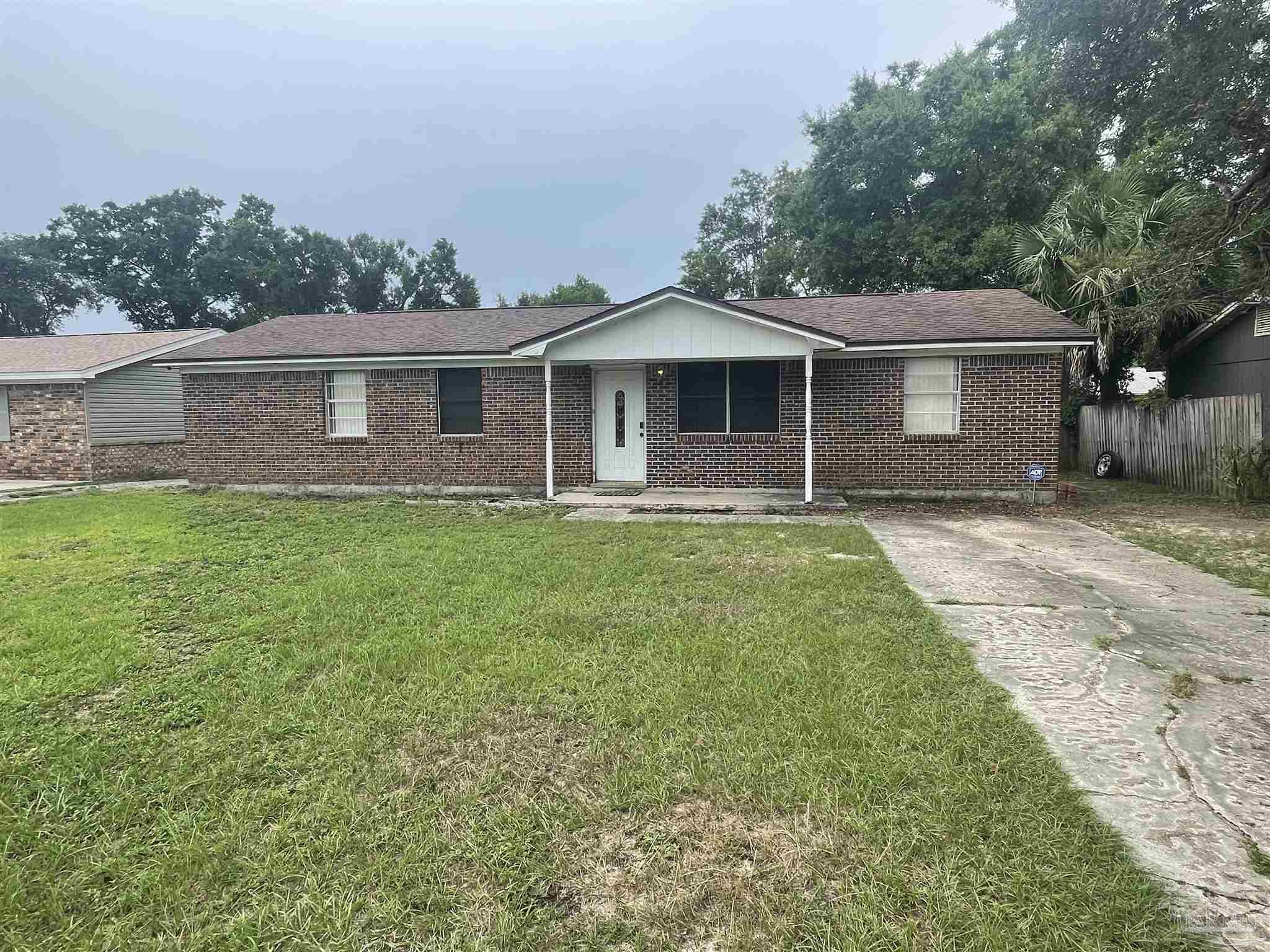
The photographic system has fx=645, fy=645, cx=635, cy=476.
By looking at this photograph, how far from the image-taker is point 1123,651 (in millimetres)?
4137

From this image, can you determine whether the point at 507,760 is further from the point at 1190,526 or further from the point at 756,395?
the point at 1190,526

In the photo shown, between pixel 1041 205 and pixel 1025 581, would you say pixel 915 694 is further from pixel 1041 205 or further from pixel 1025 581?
pixel 1041 205

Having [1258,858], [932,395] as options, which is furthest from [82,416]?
[1258,858]

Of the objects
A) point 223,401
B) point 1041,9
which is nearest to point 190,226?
point 223,401

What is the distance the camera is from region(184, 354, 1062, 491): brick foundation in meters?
11.0

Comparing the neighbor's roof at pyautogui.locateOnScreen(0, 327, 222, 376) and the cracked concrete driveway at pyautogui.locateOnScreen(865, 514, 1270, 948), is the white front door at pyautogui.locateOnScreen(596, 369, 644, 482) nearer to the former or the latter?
the cracked concrete driveway at pyautogui.locateOnScreen(865, 514, 1270, 948)

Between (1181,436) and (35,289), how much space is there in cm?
5177

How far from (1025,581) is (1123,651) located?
5.92 ft

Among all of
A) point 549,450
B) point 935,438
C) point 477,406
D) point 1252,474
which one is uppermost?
point 477,406

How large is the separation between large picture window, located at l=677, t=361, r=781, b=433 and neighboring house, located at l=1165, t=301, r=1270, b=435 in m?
8.47

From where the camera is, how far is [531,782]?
2701 mm

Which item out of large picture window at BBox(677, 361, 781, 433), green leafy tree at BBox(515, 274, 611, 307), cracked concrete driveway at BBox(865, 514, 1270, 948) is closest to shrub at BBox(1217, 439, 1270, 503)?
cracked concrete driveway at BBox(865, 514, 1270, 948)

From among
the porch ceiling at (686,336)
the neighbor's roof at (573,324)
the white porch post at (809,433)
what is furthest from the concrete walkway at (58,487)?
the white porch post at (809,433)

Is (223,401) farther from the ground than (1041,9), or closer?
closer
